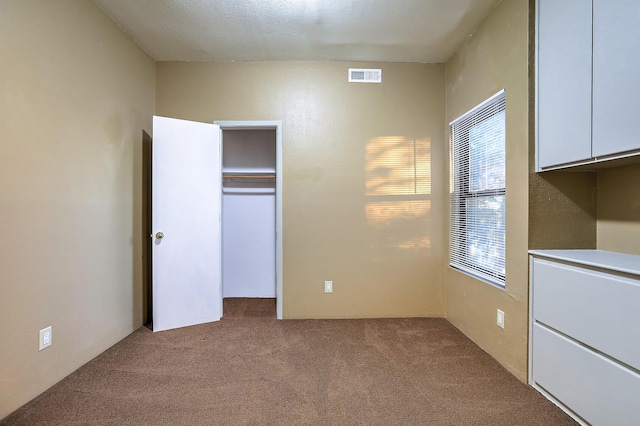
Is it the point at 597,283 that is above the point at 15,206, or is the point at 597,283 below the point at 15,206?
below

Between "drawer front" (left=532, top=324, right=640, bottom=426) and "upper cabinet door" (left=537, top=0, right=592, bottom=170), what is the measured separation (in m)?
1.08

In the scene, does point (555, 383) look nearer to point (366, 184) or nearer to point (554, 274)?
point (554, 274)

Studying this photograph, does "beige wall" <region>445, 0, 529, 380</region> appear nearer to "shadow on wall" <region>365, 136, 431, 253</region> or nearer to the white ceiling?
the white ceiling

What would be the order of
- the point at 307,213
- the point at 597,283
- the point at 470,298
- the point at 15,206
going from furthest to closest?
1. the point at 307,213
2. the point at 470,298
3. the point at 15,206
4. the point at 597,283

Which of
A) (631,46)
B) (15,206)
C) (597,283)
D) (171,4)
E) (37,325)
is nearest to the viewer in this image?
Answer: (631,46)

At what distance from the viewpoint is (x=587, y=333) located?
1.65 meters

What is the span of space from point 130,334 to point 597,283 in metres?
3.58

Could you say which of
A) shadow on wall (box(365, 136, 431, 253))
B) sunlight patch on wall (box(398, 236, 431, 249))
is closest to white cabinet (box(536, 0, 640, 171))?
shadow on wall (box(365, 136, 431, 253))

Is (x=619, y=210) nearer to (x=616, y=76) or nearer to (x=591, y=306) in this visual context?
(x=591, y=306)

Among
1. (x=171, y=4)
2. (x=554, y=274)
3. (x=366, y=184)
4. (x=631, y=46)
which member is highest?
(x=171, y=4)

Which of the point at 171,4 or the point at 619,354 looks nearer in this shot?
the point at 619,354

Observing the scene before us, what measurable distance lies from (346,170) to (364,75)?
1.05 metres

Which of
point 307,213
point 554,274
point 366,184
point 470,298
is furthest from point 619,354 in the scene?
point 307,213

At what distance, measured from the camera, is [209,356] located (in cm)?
252
